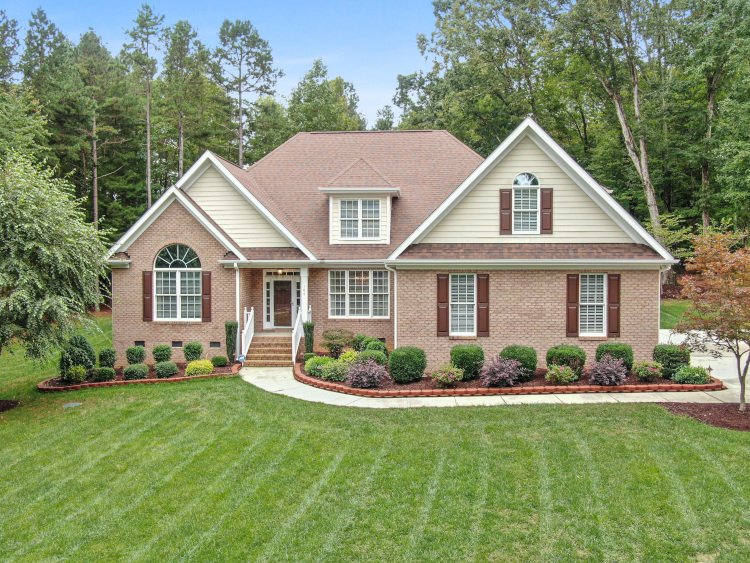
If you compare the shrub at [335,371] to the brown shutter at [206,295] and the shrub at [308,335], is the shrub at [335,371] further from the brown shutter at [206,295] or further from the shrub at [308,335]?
the brown shutter at [206,295]

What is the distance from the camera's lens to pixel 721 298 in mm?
9367

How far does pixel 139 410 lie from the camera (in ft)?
35.9

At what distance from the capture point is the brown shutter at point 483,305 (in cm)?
1391

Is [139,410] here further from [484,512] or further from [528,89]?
[528,89]

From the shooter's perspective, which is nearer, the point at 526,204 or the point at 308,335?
the point at 526,204

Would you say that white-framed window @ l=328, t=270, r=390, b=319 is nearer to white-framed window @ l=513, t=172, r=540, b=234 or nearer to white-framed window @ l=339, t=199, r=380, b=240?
white-framed window @ l=339, t=199, r=380, b=240

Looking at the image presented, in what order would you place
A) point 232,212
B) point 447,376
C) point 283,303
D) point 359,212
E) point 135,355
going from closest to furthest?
1. point 447,376
2. point 135,355
3. point 232,212
4. point 359,212
5. point 283,303

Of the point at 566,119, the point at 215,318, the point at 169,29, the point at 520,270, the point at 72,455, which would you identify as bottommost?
the point at 72,455

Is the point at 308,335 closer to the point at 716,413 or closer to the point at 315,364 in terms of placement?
the point at 315,364

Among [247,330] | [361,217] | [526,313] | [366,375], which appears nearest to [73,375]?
[247,330]

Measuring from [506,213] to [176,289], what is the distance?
10.7 m

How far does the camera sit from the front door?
691 inches

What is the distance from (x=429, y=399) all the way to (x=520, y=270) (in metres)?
5.07

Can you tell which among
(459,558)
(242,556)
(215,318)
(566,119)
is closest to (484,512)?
(459,558)
